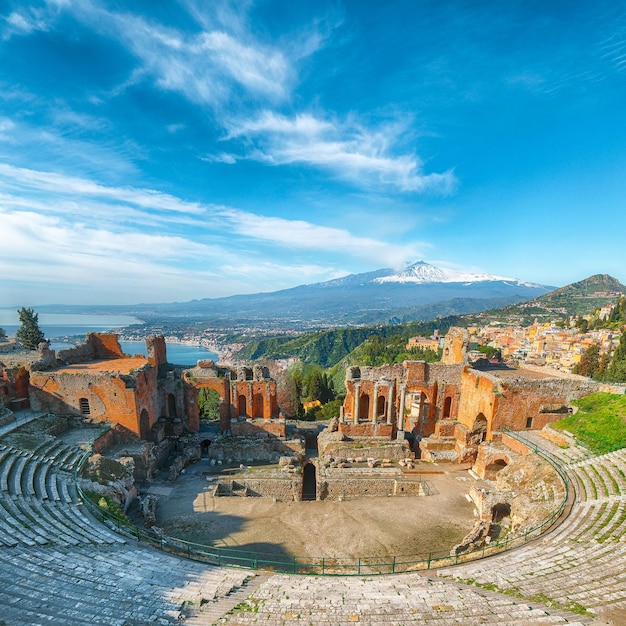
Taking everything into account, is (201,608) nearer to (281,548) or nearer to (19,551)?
(19,551)

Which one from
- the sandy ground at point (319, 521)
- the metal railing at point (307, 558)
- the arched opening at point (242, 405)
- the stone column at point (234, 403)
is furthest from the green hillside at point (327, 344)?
the metal railing at point (307, 558)

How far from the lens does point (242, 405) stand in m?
30.0

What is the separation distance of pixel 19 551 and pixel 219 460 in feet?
51.3

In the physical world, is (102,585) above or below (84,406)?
below

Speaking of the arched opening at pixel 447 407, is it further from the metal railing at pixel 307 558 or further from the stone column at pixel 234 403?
the stone column at pixel 234 403

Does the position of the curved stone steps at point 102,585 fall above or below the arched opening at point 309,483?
above

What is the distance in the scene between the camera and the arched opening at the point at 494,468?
81.0ft

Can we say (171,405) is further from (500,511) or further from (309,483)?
(500,511)

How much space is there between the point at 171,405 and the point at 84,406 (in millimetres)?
6421

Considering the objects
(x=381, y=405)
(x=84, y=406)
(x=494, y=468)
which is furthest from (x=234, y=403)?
(x=494, y=468)

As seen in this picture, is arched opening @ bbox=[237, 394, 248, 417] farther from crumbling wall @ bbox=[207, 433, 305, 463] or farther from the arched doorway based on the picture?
the arched doorway

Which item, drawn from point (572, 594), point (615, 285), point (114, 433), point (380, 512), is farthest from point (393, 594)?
point (615, 285)

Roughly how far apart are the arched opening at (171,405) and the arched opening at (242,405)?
5225mm

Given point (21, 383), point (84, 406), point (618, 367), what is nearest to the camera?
point (84, 406)
